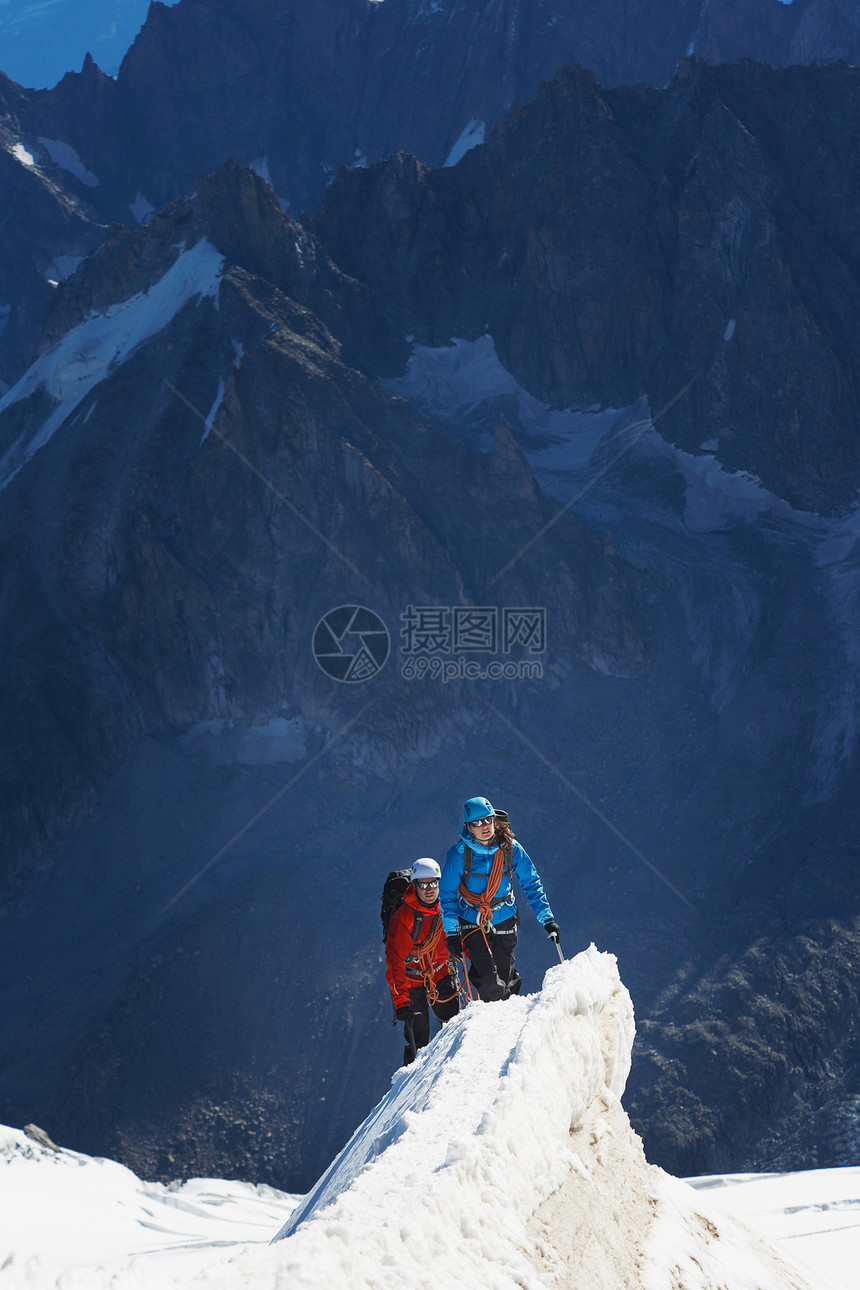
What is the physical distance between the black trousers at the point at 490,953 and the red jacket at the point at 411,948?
0.33 metres

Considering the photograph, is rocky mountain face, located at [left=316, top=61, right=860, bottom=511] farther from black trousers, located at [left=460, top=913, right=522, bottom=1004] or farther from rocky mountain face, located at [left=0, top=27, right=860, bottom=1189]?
black trousers, located at [left=460, top=913, right=522, bottom=1004]

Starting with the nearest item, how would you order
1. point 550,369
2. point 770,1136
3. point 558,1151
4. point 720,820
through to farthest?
point 558,1151, point 770,1136, point 720,820, point 550,369

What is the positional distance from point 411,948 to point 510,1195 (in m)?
4.84

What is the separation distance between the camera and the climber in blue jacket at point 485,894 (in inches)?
376

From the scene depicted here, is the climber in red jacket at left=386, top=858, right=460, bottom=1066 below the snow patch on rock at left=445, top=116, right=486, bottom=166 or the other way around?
below

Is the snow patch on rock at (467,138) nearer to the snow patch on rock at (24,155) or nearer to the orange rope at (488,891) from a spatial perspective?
the snow patch on rock at (24,155)

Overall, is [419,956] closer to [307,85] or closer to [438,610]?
[438,610]

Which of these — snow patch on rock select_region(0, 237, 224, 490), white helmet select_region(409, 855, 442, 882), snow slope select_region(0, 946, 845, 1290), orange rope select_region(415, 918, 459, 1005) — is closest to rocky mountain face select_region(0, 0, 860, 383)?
snow patch on rock select_region(0, 237, 224, 490)

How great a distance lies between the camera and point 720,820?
1267 inches

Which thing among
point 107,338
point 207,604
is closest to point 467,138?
point 107,338

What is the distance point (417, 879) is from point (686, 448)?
36462mm

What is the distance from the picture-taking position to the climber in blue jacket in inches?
376

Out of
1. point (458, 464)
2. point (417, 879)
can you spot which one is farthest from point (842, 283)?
point (417, 879)

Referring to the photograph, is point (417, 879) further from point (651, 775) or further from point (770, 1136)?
point (651, 775)
